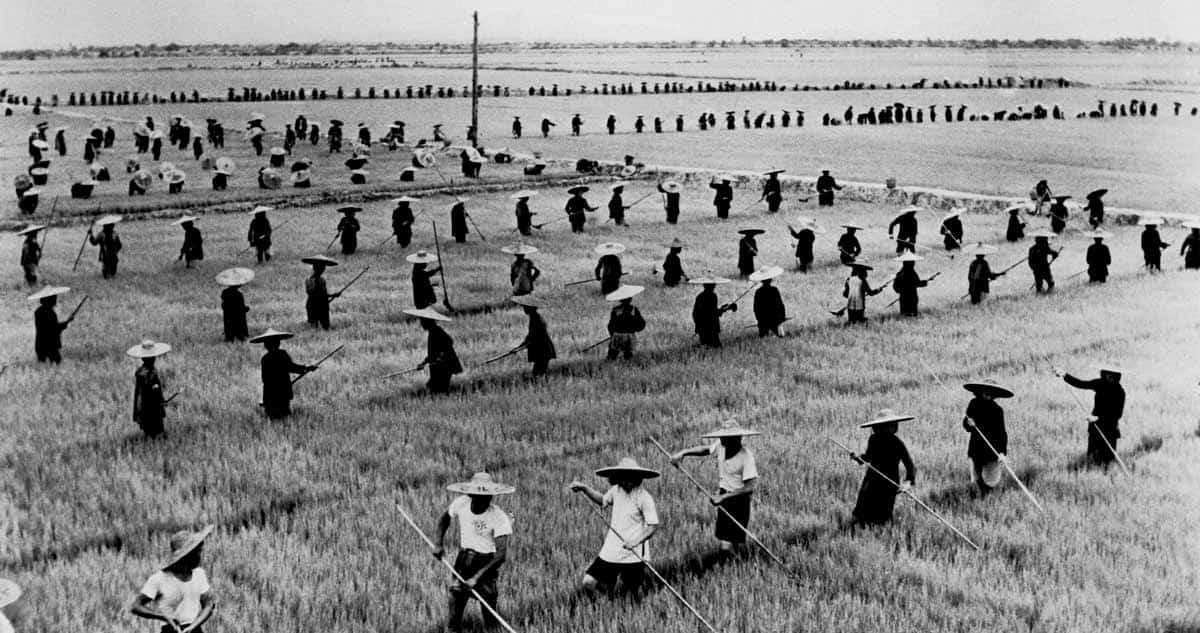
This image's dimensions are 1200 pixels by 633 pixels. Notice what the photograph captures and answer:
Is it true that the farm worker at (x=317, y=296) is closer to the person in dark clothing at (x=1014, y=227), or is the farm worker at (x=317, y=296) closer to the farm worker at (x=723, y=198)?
the farm worker at (x=723, y=198)

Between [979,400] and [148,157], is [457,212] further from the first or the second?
[148,157]

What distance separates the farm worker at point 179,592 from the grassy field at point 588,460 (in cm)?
122

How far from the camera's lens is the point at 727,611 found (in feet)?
25.7

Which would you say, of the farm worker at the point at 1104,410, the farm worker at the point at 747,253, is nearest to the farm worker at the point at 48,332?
the farm worker at the point at 747,253

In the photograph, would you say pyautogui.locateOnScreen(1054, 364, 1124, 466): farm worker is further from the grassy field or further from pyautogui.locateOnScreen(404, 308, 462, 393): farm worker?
pyautogui.locateOnScreen(404, 308, 462, 393): farm worker

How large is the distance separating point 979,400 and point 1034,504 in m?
1.05

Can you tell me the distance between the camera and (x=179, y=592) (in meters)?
6.54

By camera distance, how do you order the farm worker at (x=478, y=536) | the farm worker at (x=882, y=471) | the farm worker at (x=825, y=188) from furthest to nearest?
the farm worker at (x=825, y=188) < the farm worker at (x=882, y=471) < the farm worker at (x=478, y=536)

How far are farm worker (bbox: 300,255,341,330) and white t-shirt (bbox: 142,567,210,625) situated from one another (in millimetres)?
10827

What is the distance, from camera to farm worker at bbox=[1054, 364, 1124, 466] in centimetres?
1093

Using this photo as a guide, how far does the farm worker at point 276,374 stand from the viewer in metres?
12.6

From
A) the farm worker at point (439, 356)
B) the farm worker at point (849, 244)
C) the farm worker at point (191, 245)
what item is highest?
the farm worker at point (849, 244)

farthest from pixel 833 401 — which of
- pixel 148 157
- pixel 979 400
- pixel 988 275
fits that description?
pixel 148 157

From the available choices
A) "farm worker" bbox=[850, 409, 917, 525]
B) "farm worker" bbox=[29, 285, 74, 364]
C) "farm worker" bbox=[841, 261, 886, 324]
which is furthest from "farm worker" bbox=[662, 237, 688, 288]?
"farm worker" bbox=[850, 409, 917, 525]
